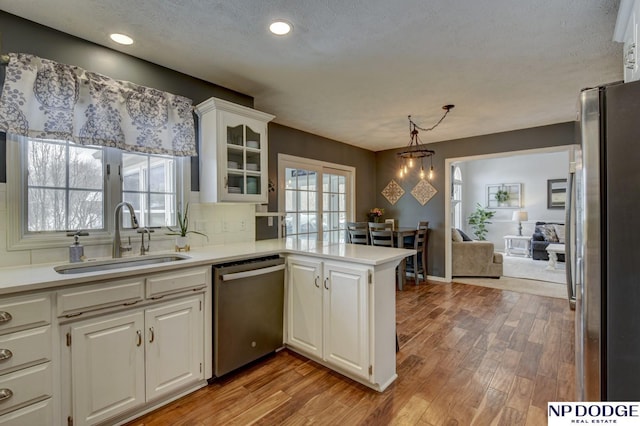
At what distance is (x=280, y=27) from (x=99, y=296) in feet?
6.38

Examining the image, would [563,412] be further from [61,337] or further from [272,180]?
[272,180]

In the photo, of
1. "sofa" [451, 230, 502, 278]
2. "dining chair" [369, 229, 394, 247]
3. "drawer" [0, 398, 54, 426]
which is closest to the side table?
"sofa" [451, 230, 502, 278]

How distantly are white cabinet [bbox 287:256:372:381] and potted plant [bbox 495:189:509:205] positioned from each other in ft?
25.2

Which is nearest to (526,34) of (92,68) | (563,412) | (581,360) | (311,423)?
(581,360)

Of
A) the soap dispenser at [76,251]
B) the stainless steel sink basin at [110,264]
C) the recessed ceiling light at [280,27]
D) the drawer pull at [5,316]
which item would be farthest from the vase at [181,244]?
the recessed ceiling light at [280,27]

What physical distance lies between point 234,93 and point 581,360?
10.4 feet

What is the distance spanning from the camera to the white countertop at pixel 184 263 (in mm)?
1451

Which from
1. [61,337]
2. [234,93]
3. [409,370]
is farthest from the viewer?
[234,93]

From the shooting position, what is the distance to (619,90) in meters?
1.08

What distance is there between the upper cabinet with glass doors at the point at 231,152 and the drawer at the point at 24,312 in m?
1.31

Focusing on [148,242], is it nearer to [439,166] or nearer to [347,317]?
[347,317]

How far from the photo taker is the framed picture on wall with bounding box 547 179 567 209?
7.28m

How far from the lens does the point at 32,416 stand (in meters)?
1.45

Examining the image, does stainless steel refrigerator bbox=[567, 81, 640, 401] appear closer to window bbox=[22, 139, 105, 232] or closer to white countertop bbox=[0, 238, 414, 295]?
white countertop bbox=[0, 238, 414, 295]
